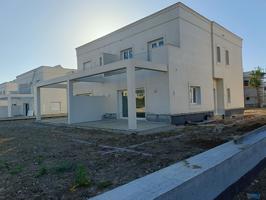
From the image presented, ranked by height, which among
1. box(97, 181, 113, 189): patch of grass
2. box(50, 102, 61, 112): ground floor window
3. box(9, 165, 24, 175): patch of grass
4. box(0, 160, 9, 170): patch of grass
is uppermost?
box(50, 102, 61, 112): ground floor window

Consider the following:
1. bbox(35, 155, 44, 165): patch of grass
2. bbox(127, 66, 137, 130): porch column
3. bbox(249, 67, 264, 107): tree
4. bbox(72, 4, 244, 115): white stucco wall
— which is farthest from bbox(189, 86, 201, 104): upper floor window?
bbox(249, 67, 264, 107): tree

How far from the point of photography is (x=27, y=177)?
15.4ft

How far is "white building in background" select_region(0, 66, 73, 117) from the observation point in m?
31.3

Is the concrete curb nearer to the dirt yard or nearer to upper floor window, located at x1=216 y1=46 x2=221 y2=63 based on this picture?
the dirt yard

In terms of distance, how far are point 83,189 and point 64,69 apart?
32.1 m

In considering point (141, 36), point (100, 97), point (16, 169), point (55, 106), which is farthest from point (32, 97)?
point (16, 169)

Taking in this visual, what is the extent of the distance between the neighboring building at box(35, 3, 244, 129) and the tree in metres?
20.3

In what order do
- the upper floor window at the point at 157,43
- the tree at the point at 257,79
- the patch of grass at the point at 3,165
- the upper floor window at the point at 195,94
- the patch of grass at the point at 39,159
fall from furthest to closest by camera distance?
1. the tree at the point at 257,79
2. the upper floor window at the point at 195,94
3. the upper floor window at the point at 157,43
4. the patch of grass at the point at 39,159
5. the patch of grass at the point at 3,165

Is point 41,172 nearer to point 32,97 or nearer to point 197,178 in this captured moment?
point 197,178

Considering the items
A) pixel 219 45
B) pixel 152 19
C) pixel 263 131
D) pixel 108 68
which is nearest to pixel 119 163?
pixel 263 131

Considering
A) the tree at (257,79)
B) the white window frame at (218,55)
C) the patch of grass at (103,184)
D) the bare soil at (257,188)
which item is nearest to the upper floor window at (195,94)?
the white window frame at (218,55)

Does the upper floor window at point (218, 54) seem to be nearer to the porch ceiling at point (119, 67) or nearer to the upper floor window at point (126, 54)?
the upper floor window at point (126, 54)

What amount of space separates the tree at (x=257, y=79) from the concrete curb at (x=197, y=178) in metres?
38.0

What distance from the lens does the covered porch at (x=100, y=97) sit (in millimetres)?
10953
